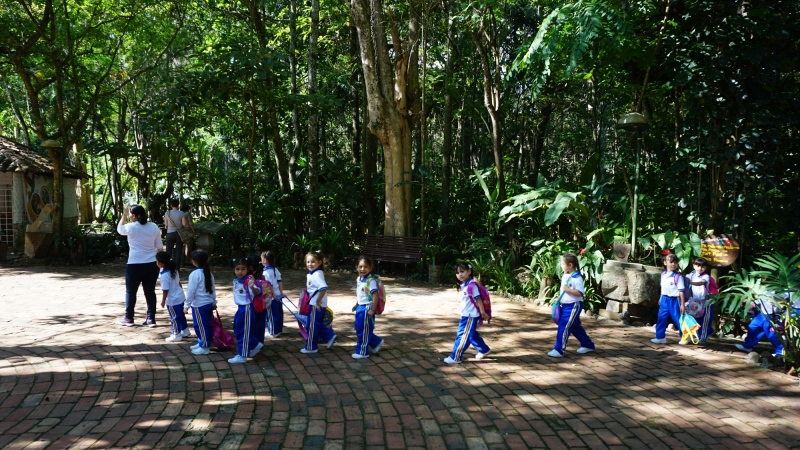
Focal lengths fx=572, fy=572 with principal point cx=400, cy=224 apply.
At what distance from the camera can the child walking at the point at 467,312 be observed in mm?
5500

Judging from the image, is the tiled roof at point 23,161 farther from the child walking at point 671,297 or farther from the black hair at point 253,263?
the child walking at point 671,297

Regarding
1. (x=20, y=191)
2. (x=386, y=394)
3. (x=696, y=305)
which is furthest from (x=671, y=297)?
(x=20, y=191)

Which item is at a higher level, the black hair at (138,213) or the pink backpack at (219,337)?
the black hair at (138,213)

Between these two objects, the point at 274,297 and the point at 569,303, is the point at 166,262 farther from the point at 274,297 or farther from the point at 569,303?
the point at 569,303

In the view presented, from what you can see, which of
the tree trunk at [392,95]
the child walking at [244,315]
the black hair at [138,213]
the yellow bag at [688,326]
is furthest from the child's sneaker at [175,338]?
the tree trunk at [392,95]

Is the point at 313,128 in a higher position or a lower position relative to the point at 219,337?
higher

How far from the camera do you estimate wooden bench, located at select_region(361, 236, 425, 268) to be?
10930 mm

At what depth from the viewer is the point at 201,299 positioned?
223 inches

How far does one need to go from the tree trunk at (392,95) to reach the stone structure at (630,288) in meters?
4.74

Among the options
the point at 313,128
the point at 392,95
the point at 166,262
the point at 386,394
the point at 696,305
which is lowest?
the point at 386,394

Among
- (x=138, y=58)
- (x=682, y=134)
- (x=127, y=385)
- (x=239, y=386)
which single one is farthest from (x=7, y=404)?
(x=138, y=58)

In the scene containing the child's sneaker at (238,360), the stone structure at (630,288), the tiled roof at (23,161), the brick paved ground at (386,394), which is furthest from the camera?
the tiled roof at (23,161)

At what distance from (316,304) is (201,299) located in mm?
1129

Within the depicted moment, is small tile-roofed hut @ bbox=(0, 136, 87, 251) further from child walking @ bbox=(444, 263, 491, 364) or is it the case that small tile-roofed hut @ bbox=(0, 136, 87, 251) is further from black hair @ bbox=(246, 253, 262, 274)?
child walking @ bbox=(444, 263, 491, 364)
